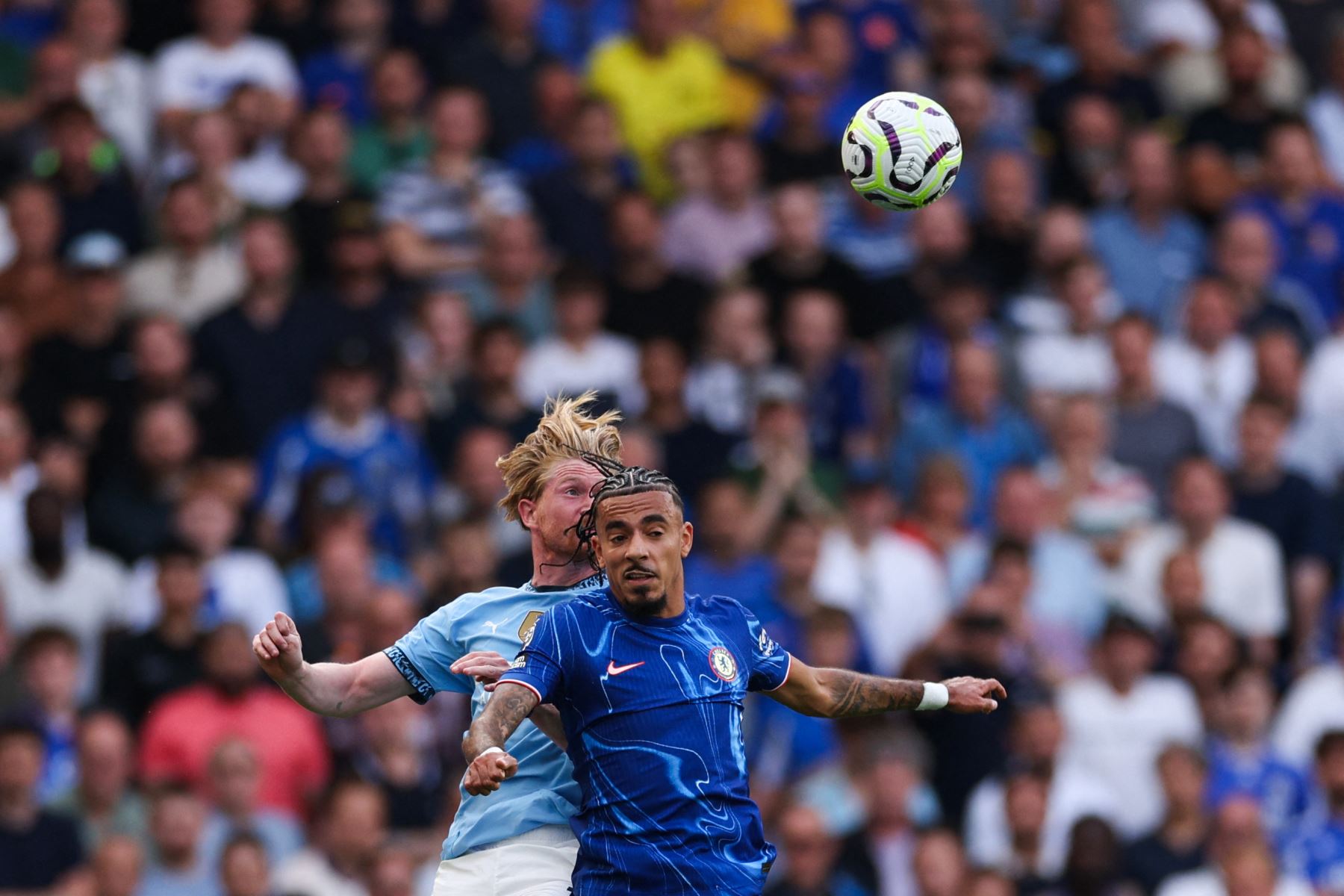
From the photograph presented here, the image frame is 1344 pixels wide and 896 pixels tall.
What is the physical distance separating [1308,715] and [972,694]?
6.98m

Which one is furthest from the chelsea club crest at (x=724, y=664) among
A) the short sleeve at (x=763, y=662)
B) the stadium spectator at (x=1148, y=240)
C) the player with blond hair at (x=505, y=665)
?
the stadium spectator at (x=1148, y=240)

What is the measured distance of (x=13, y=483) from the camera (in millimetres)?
13953

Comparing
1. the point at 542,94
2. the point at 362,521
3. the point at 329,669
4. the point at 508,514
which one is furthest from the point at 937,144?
the point at 542,94

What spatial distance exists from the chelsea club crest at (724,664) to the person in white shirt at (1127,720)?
6588 mm

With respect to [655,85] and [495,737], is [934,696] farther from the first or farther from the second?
[655,85]

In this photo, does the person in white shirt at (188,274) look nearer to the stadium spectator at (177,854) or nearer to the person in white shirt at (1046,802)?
the stadium spectator at (177,854)

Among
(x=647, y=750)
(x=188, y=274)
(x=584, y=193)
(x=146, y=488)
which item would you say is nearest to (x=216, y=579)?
(x=146, y=488)

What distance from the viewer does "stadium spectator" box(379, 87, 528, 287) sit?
51.9 feet

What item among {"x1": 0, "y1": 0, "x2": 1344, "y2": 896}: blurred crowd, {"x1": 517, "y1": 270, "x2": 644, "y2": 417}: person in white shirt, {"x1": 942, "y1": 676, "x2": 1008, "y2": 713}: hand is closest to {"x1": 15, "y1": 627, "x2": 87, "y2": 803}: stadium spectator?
{"x1": 0, "y1": 0, "x2": 1344, "y2": 896}: blurred crowd

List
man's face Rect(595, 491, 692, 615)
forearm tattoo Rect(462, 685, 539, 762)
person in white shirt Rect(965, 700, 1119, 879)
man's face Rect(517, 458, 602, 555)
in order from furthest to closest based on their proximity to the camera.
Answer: person in white shirt Rect(965, 700, 1119, 879) < man's face Rect(517, 458, 602, 555) < man's face Rect(595, 491, 692, 615) < forearm tattoo Rect(462, 685, 539, 762)

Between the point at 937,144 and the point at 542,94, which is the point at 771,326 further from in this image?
the point at 937,144

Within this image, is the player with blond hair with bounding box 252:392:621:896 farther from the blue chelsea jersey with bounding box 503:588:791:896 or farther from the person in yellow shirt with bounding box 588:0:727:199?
the person in yellow shirt with bounding box 588:0:727:199

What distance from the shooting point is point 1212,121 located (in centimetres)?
1847

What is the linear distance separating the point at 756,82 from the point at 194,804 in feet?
25.9
